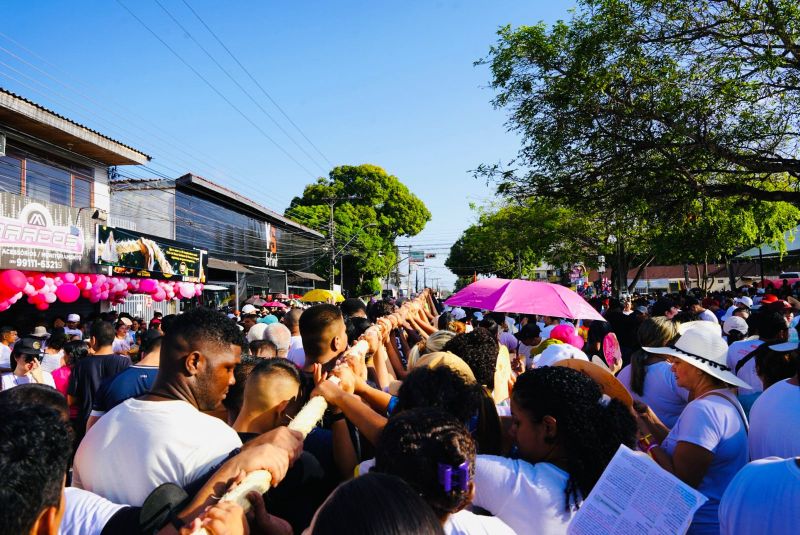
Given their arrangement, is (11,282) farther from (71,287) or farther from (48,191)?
(48,191)

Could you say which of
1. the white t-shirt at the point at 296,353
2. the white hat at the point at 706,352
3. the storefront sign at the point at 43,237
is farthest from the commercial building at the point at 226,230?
the white hat at the point at 706,352

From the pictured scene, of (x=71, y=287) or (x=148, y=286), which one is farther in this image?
(x=148, y=286)

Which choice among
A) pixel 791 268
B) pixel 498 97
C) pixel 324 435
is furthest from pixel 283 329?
pixel 791 268

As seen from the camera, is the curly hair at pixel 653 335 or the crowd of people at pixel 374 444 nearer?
the crowd of people at pixel 374 444

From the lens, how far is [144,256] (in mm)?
17047

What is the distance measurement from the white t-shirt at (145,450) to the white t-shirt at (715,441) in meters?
2.24

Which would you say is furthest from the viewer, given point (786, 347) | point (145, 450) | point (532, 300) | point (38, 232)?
point (38, 232)

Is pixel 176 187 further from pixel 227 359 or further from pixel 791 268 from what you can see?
pixel 791 268

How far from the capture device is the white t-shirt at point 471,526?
1.78 m

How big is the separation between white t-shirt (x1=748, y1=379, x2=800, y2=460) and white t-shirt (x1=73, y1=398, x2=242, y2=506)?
8.32 ft

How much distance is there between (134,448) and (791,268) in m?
45.2

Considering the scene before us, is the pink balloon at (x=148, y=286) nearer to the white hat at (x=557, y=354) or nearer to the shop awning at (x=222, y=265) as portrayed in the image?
the shop awning at (x=222, y=265)

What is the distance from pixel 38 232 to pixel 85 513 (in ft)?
44.5

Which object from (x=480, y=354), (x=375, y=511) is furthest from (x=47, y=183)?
(x=375, y=511)
